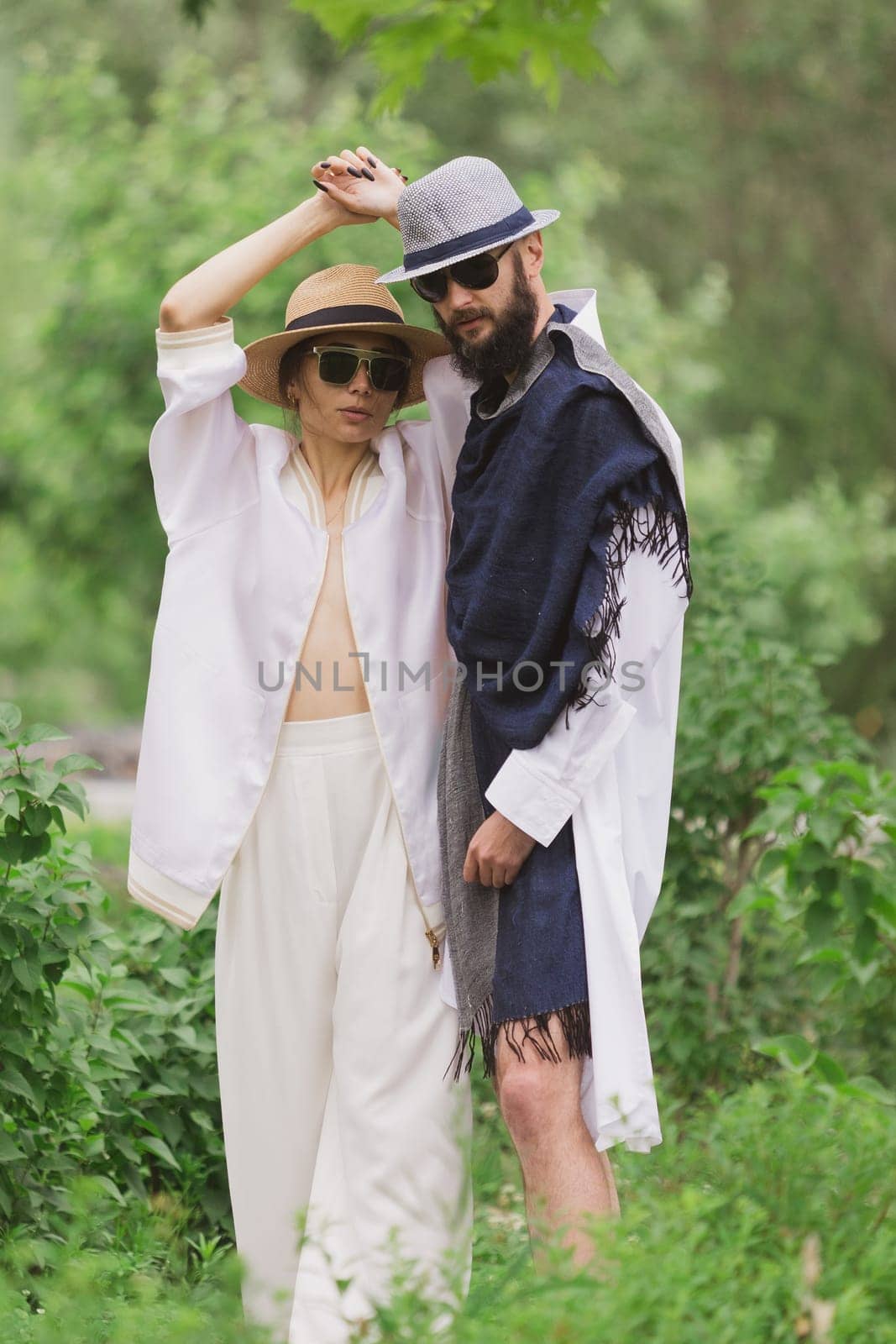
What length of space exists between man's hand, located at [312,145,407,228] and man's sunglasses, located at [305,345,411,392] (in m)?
0.25

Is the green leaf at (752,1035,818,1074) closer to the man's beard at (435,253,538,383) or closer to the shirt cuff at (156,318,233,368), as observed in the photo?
the man's beard at (435,253,538,383)

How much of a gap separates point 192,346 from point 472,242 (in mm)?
570

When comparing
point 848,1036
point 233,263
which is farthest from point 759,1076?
point 233,263

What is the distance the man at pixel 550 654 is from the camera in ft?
9.48

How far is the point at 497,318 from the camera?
298cm

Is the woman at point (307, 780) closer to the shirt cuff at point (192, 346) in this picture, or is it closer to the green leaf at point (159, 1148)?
the shirt cuff at point (192, 346)

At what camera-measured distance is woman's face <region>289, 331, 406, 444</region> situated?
3252mm

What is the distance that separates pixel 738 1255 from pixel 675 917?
2.61 m

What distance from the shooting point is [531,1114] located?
2.92m

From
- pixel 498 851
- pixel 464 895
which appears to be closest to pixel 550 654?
pixel 498 851

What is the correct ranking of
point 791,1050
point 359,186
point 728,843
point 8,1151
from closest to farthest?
point 359,186 < point 8,1151 < point 791,1050 < point 728,843

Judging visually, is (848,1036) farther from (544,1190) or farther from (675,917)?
(544,1190)

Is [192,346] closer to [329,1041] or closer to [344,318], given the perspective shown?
[344,318]

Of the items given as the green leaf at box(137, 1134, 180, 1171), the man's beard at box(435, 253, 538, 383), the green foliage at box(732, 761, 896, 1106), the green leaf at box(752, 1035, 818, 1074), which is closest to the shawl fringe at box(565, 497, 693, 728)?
the man's beard at box(435, 253, 538, 383)
